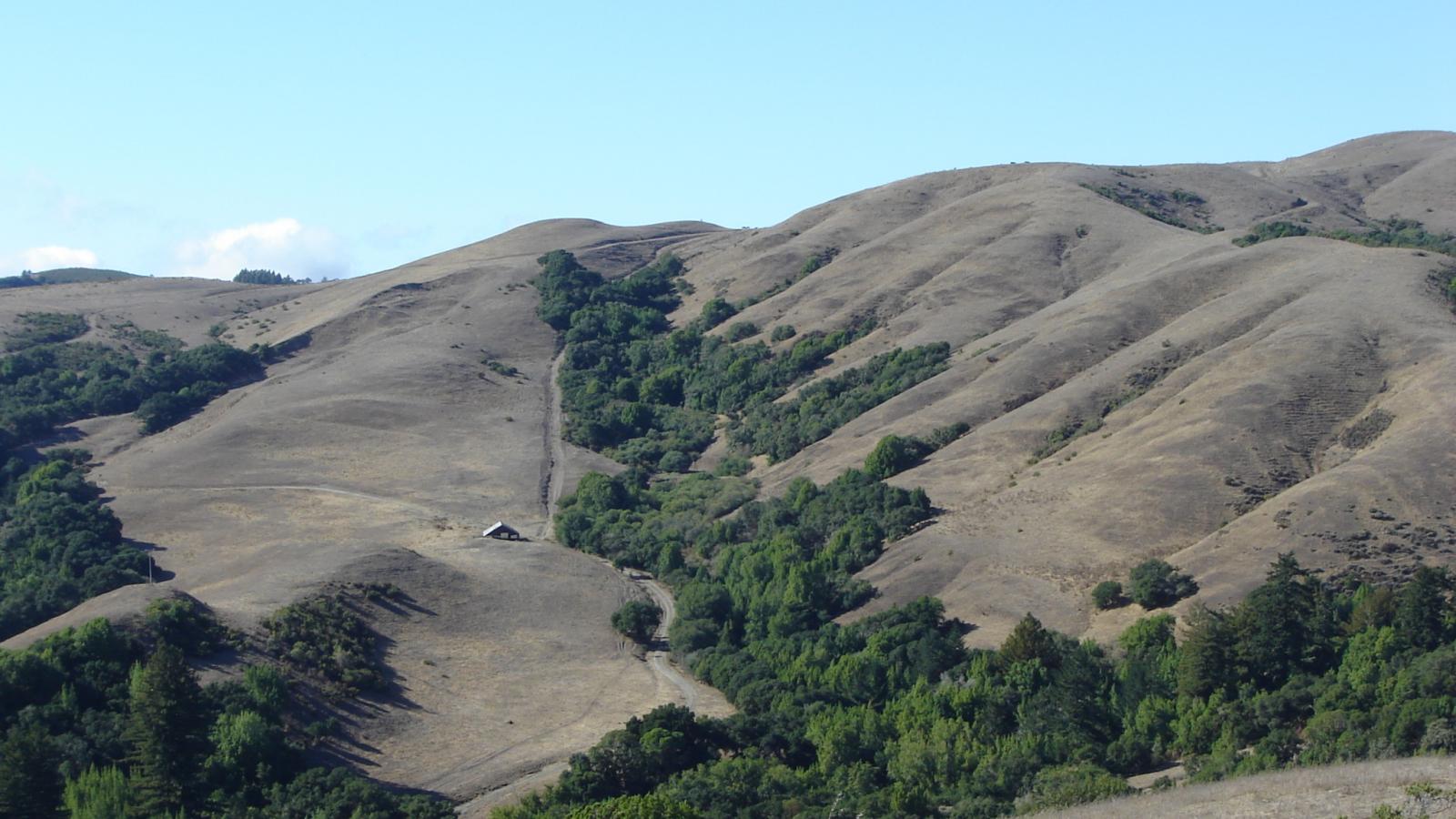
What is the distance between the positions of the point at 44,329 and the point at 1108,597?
98.3m

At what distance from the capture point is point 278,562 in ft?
254

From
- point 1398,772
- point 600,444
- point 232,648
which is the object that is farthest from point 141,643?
point 600,444

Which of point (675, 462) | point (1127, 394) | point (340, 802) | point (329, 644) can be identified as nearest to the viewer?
point (340, 802)

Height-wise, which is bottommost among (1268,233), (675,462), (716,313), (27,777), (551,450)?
(27,777)

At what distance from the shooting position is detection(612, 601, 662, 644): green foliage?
7438cm

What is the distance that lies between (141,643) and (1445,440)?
54.7 m

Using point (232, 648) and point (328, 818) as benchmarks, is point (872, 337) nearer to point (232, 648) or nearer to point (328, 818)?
point (232, 648)

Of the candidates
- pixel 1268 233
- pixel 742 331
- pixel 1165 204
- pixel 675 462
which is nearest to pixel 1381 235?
pixel 1268 233

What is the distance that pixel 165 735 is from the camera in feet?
164

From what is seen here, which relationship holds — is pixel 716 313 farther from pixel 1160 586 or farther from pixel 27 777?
pixel 27 777

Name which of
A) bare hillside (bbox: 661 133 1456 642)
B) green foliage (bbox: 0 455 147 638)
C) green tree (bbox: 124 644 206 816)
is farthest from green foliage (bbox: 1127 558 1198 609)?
green foliage (bbox: 0 455 147 638)

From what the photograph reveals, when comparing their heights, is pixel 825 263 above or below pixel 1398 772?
above

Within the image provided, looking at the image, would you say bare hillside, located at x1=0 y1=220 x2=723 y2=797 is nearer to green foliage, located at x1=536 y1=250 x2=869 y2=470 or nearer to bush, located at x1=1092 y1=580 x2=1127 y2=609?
green foliage, located at x1=536 y1=250 x2=869 y2=470

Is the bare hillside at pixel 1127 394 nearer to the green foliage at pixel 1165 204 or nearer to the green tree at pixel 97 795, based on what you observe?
the green foliage at pixel 1165 204
